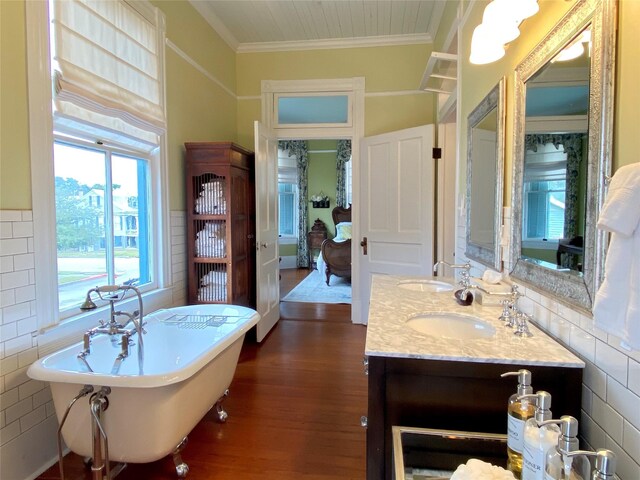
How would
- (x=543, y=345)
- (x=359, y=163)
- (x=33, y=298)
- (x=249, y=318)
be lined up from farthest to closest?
(x=359, y=163) → (x=249, y=318) → (x=33, y=298) → (x=543, y=345)

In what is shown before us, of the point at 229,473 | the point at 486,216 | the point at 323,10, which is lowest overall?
the point at 229,473

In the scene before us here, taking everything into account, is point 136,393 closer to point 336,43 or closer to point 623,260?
point 623,260

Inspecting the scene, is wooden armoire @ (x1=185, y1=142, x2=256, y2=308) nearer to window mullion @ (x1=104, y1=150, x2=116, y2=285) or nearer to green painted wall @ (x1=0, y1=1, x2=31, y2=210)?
window mullion @ (x1=104, y1=150, x2=116, y2=285)

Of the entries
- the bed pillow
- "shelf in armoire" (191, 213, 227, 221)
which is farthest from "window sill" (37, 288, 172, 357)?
the bed pillow

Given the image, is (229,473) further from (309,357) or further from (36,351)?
(309,357)

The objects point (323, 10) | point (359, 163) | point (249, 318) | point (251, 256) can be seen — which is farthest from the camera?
point (359, 163)

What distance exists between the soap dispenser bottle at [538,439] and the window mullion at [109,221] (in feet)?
8.08

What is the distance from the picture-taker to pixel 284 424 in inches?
86.6

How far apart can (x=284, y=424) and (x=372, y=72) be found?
3.63 metres

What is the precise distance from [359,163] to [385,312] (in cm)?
281

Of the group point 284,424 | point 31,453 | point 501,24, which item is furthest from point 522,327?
→ point 31,453

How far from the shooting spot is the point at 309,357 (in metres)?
3.20

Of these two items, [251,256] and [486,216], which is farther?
[251,256]

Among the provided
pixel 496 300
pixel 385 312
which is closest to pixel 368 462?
pixel 385 312
